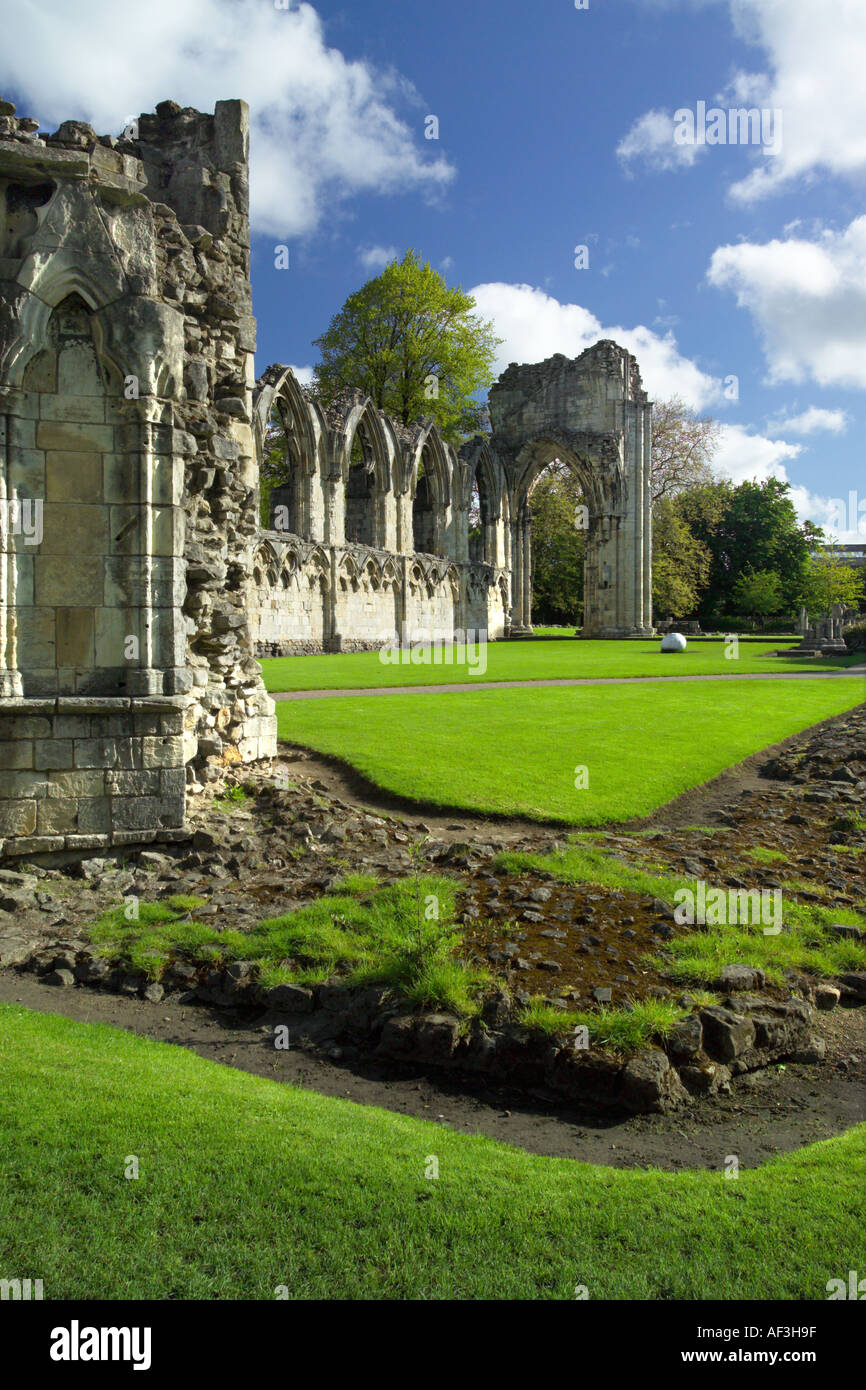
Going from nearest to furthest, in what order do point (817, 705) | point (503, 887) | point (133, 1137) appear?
point (133, 1137)
point (503, 887)
point (817, 705)

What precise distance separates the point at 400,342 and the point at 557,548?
19.3 meters

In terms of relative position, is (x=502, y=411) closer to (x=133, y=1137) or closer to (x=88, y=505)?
(x=88, y=505)

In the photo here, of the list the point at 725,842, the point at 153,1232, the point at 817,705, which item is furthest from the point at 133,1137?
the point at 817,705

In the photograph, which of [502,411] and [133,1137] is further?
[502,411]

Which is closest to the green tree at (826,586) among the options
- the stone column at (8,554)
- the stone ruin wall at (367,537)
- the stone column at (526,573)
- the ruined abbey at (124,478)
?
the stone column at (526,573)

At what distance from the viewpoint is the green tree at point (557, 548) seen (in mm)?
55281

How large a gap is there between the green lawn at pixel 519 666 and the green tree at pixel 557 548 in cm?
1827

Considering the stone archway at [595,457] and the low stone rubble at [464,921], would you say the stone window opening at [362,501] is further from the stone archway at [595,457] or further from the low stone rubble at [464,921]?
the low stone rubble at [464,921]

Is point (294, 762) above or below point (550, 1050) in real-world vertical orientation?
above

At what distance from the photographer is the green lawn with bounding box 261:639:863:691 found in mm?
20062

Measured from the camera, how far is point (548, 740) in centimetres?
1278

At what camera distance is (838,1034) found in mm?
5352
